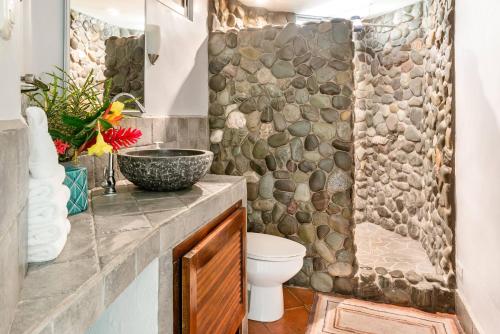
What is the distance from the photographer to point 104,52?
181cm

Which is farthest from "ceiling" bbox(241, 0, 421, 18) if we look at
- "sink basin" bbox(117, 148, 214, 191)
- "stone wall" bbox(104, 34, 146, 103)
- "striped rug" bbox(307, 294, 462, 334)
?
"striped rug" bbox(307, 294, 462, 334)

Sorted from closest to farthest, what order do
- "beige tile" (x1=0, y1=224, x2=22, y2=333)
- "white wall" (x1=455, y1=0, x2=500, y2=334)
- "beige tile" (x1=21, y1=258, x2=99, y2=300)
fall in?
"beige tile" (x1=0, y1=224, x2=22, y2=333)
"beige tile" (x1=21, y1=258, x2=99, y2=300)
"white wall" (x1=455, y1=0, x2=500, y2=334)

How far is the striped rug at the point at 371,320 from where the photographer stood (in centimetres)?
224

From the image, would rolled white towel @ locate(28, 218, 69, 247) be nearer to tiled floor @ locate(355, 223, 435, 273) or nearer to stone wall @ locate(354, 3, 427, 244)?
tiled floor @ locate(355, 223, 435, 273)

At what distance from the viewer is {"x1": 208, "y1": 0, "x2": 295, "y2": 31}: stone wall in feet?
9.92

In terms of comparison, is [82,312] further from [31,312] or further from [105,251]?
[105,251]

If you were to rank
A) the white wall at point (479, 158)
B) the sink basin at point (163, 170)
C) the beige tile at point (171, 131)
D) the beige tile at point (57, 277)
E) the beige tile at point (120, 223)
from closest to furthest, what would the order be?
1. the beige tile at point (57, 277)
2. the beige tile at point (120, 223)
3. the sink basin at point (163, 170)
4. the white wall at point (479, 158)
5. the beige tile at point (171, 131)

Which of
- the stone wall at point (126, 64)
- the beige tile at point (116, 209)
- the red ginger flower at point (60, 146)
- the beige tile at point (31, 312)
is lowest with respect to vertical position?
the beige tile at point (31, 312)

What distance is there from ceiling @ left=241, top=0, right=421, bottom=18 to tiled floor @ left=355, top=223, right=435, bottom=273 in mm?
2334

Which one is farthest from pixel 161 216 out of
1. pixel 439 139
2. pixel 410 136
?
pixel 410 136

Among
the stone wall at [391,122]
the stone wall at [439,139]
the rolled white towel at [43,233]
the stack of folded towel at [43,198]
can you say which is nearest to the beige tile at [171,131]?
the stack of folded towel at [43,198]

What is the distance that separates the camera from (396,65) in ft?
12.7

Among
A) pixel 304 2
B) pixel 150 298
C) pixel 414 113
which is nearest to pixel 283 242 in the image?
pixel 150 298

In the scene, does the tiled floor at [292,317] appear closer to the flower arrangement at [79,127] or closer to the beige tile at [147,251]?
the beige tile at [147,251]
